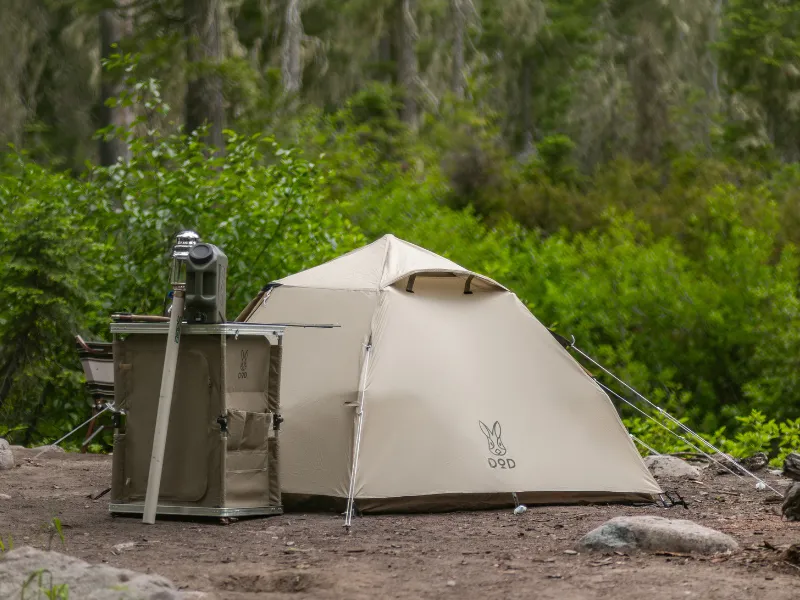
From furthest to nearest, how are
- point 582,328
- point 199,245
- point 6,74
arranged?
point 6,74 < point 582,328 < point 199,245

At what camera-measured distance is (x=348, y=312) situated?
812 centimetres

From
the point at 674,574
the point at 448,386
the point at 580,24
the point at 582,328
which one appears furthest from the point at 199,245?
the point at 580,24

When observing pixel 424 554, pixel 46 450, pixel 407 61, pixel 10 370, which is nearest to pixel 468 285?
pixel 424 554

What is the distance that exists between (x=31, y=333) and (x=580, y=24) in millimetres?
26548

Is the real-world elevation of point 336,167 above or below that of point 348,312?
above

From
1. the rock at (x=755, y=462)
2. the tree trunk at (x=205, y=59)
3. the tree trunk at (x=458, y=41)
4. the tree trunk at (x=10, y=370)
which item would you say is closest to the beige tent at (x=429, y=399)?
the rock at (x=755, y=462)

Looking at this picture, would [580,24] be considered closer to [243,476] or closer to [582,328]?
[582,328]

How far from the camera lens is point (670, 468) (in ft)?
32.2

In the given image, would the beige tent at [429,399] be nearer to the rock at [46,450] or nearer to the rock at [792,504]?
the rock at [792,504]

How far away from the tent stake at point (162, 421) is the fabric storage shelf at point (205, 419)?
0.12 metres

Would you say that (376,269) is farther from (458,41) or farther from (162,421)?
(458,41)

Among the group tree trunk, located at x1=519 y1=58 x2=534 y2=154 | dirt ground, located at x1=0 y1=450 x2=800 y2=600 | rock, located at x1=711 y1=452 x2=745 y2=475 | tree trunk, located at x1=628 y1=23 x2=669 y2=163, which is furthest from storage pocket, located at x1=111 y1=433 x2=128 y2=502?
tree trunk, located at x1=519 y1=58 x2=534 y2=154

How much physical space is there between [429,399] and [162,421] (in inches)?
68.8

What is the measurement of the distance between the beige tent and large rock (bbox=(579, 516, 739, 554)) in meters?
1.67
